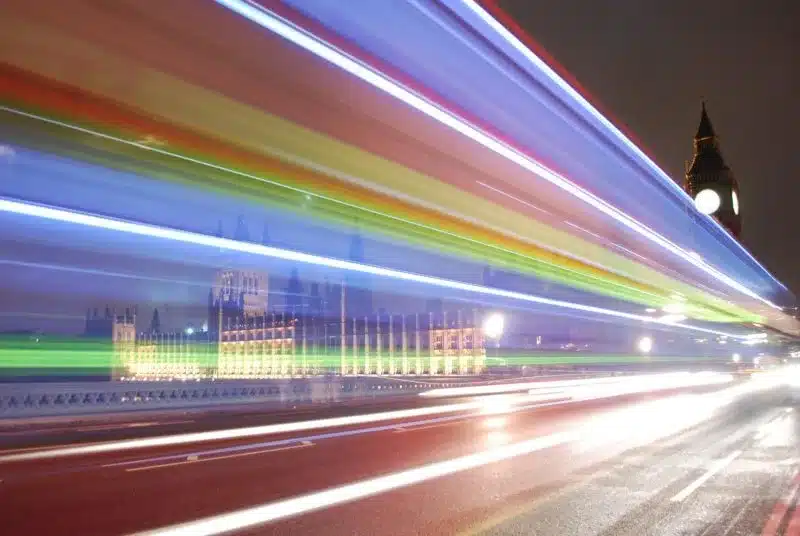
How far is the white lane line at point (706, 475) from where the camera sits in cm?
805

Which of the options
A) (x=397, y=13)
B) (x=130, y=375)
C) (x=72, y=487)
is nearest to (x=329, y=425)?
(x=72, y=487)

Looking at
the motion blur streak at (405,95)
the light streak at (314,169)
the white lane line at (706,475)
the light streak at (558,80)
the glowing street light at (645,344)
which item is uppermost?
the light streak at (558,80)

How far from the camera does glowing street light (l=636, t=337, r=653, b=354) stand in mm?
38344

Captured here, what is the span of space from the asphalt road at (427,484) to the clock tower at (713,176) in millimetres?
137756

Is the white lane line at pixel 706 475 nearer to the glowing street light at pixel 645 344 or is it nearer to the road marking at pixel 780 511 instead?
the road marking at pixel 780 511

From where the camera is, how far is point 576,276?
2628 centimetres

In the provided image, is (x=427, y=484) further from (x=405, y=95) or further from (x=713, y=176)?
(x=713, y=176)

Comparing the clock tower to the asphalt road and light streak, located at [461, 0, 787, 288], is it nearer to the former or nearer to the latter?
light streak, located at [461, 0, 787, 288]

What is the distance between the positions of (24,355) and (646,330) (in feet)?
101

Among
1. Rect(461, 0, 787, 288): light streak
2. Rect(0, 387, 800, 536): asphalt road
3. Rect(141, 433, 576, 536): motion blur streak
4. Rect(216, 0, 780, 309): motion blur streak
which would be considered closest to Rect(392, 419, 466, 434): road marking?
Rect(0, 387, 800, 536): asphalt road

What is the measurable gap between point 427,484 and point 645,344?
32907mm

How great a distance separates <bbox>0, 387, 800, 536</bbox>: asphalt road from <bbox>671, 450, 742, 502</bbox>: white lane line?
0.08ft

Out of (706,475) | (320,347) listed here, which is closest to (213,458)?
(706,475)

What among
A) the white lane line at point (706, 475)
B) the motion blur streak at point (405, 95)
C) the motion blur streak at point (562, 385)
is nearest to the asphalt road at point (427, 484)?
the white lane line at point (706, 475)
